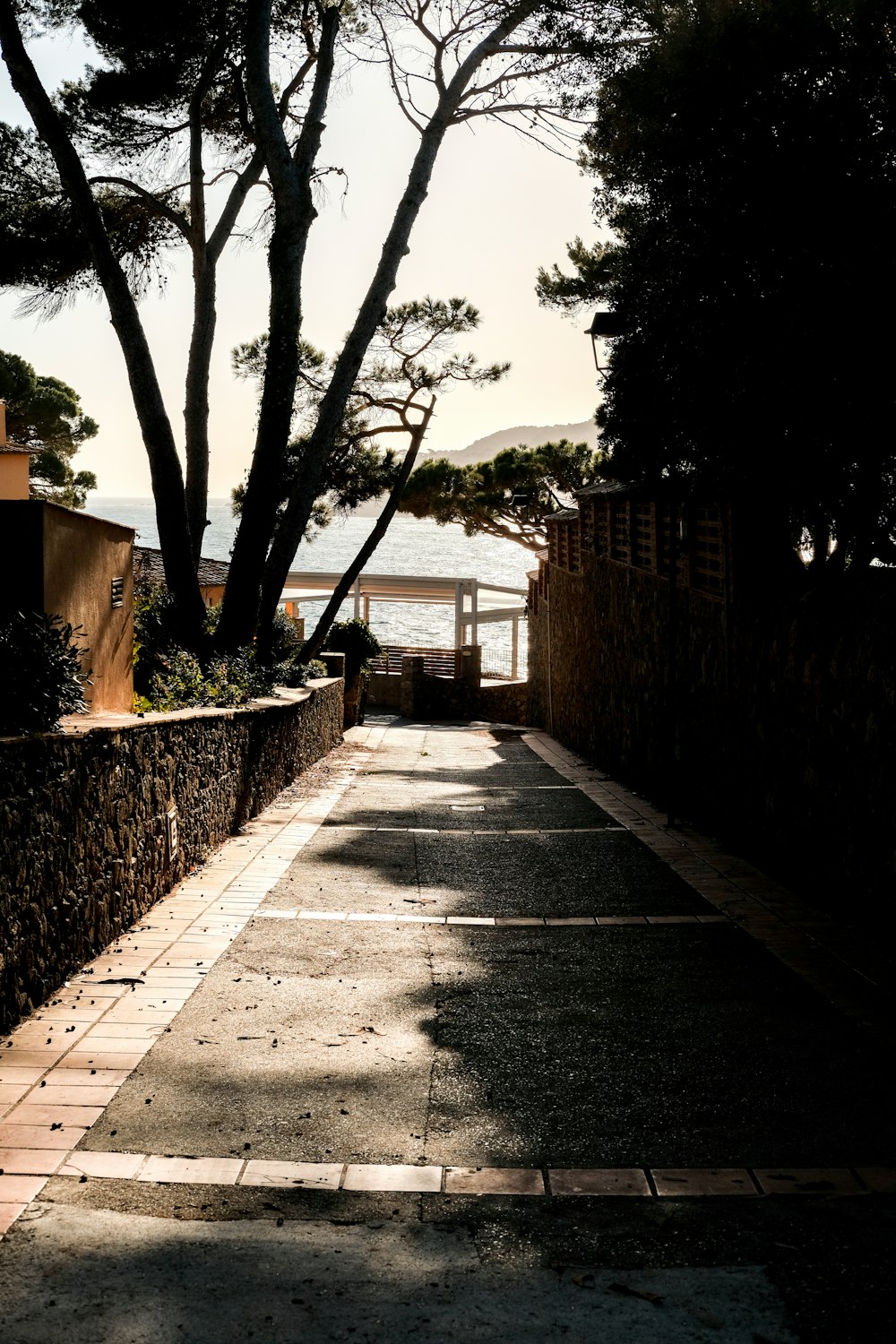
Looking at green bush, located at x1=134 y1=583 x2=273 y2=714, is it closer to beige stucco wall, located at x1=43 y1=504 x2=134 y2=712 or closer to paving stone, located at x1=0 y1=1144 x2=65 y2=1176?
beige stucco wall, located at x1=43 y1=504 x2=134 y2=712

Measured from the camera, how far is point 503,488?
30406mm

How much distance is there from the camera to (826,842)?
6.88 metres

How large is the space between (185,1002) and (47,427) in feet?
132

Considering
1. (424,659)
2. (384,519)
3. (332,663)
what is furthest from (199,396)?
(424,659)

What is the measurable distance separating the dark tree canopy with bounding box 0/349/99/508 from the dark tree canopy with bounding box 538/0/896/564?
34.0 m

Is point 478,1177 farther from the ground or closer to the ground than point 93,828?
closer to the ground

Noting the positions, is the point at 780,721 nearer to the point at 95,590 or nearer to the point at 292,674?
the point at 95,590

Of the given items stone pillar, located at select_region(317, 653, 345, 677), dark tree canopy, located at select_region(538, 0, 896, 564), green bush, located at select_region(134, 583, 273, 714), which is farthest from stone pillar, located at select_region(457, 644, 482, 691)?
dark tree canopy, located at select_region(538, 0, 896, 564)

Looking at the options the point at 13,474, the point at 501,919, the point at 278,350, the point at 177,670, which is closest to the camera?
the point at 501,919

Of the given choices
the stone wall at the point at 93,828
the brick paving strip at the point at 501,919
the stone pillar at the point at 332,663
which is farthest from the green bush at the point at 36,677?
the stone pillar at the point at 332,663

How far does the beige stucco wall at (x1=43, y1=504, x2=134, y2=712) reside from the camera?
7645mm

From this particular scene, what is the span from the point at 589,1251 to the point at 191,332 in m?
A: 15.5

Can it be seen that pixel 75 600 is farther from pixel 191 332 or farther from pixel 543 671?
pixel 543 671

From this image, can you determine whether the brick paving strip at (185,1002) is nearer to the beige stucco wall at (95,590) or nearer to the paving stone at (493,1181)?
the paving stone at (493,1181)
